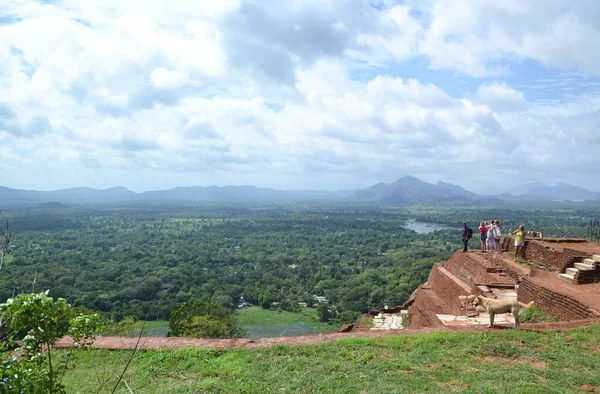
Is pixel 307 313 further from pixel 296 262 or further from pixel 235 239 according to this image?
pixel 235 239

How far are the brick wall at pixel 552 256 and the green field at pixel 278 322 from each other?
19543mm

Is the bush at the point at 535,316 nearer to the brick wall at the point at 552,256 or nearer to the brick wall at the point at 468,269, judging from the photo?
the brick wall at the point at 552,256

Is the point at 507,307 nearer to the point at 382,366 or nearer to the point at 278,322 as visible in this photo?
the point at 382,366

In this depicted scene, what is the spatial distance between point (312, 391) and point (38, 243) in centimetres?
8676

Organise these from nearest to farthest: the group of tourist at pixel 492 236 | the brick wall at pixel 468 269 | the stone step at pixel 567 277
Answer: the stone step at pixel 567 277
the brick wall at pixel 468 269
the group of tourist at pixel 492 236

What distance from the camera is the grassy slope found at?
486 centimetres

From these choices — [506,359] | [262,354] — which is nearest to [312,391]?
[262,354]

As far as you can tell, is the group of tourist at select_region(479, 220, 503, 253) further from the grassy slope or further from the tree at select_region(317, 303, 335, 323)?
the tree at select_region(317, 303, 335, 323)

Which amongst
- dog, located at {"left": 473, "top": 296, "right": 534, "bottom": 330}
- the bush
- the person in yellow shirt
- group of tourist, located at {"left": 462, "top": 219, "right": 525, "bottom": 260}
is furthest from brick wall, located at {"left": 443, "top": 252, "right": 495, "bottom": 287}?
dog, located at {"left": 473, "top": 296, "right": 534, "bottom": 330}

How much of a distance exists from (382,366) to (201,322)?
35.5 ft

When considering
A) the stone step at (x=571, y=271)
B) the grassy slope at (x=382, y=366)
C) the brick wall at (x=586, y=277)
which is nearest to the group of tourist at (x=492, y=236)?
the stone step at (x=571, y=271)

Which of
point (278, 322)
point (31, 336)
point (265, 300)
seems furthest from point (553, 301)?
point (265, 300)

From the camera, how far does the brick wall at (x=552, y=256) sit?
10438 mm

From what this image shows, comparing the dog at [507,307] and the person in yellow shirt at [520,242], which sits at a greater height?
the person in yellow shirt at [520,242]
